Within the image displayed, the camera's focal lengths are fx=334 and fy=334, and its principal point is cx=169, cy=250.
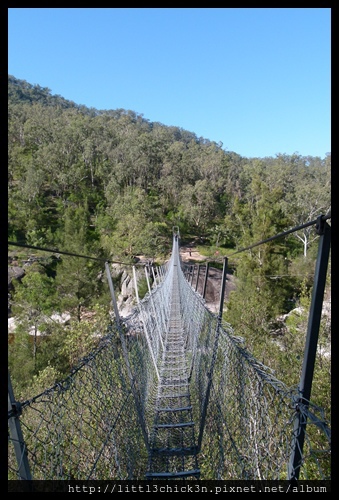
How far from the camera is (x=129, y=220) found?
16.2m

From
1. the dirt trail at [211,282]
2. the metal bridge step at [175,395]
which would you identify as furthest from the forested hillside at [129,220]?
the metal bridge step at [175,395]

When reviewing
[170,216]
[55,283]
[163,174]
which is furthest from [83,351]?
[163,174]

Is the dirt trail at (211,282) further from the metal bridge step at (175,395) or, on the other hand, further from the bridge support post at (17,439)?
the bridge support post at (17,439)

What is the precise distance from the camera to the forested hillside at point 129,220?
9.08m

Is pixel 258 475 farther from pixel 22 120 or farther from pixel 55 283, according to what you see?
pixel 22 120

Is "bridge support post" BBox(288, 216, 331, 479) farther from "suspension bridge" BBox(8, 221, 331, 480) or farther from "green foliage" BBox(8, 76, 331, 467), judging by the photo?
"green foliage" BBox(8, 76, 331, 467)

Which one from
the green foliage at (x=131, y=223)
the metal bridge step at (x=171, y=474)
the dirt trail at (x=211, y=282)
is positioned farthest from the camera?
the dirt trail at (x=211, y=282)

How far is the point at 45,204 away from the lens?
21.0 m

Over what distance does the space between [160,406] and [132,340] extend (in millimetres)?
396

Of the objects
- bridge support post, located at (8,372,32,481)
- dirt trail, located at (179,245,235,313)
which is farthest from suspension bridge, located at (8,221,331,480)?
dirt trail, located at (179,245,235,313)

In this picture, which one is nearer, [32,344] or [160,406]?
[160,406]
